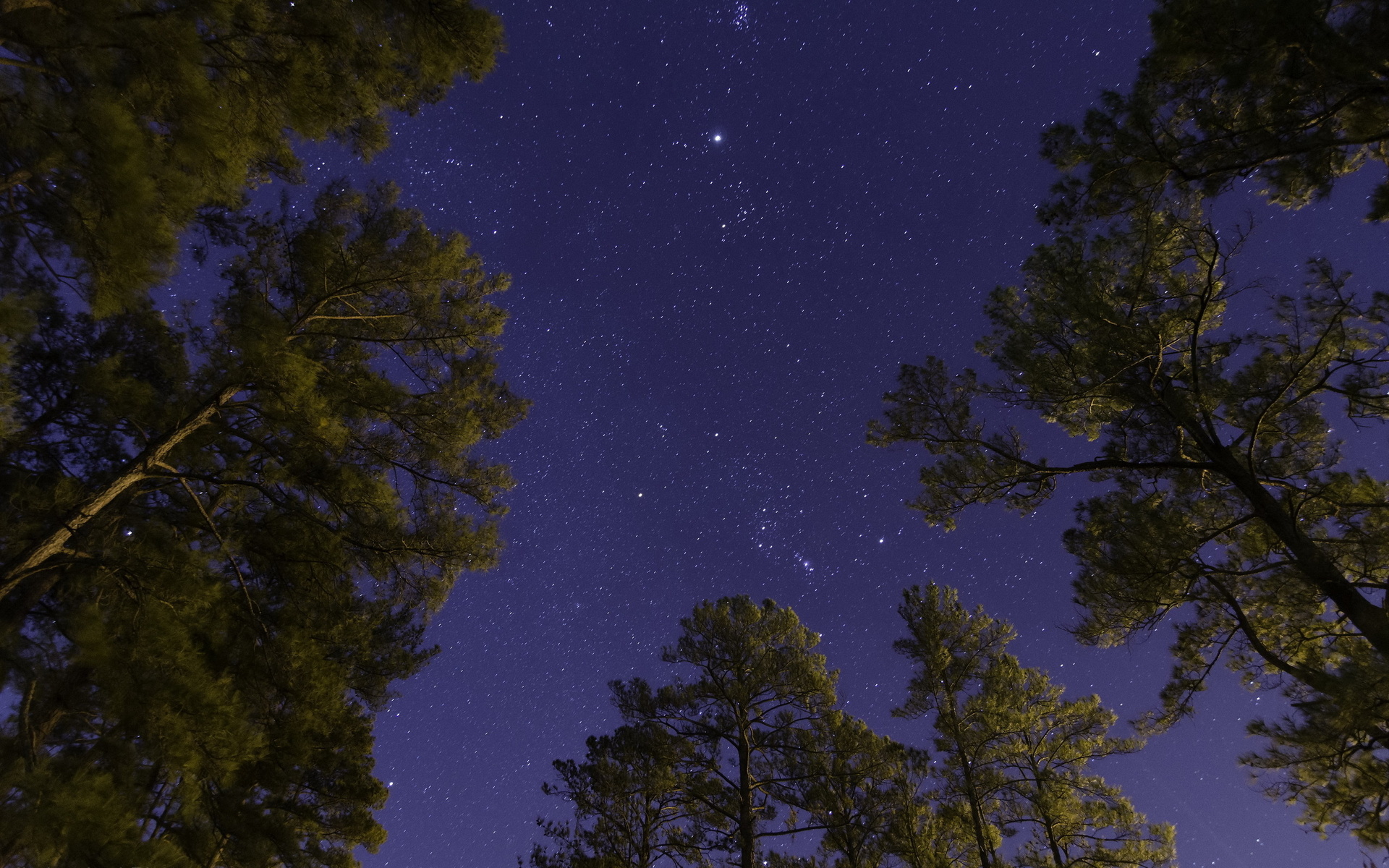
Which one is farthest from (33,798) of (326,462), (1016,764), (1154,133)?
(1016,764)

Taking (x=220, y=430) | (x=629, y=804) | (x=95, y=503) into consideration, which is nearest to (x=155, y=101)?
(x=95, y=503)

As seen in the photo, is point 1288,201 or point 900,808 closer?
point 1288,201

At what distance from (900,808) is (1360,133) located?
10.8m

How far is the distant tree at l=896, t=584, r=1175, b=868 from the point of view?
11172 millimetres

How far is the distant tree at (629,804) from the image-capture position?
1134cm

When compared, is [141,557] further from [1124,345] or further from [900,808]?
[900,808]

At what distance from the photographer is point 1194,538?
611 cm

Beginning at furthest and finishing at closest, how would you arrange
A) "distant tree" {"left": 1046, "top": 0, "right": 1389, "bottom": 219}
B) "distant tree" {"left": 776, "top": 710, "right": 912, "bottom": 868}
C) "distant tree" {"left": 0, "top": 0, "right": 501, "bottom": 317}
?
"distant tree" {"left": 776, "top": 710, "right": 912, "bottom": 868}
"distant tree" {"left": 1046, "top": 0, "right": 1389, "bottom": 219}
"distant tree" {"left": 0, "top": 0, "right": 501, "bottom": 317}

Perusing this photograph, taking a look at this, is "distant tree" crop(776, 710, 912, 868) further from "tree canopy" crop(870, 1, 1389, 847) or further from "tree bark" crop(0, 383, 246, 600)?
"tree bark" crop(0, 383, 246, 600)

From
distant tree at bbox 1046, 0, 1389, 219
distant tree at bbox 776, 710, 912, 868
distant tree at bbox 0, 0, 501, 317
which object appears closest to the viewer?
distant tree at bbox 0, 0, 501, 317

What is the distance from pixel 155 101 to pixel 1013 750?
14.8 meters

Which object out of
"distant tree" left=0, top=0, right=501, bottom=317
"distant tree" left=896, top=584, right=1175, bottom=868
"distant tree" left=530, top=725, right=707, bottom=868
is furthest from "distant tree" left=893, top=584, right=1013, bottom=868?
"distant tree" left=0, top=0, right=501, bottom=317

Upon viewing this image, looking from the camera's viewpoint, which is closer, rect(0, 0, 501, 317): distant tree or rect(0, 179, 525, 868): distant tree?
rect(0, 0, 501, 317): distant tree

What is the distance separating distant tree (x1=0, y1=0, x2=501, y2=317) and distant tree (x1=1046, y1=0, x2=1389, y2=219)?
5841mm
